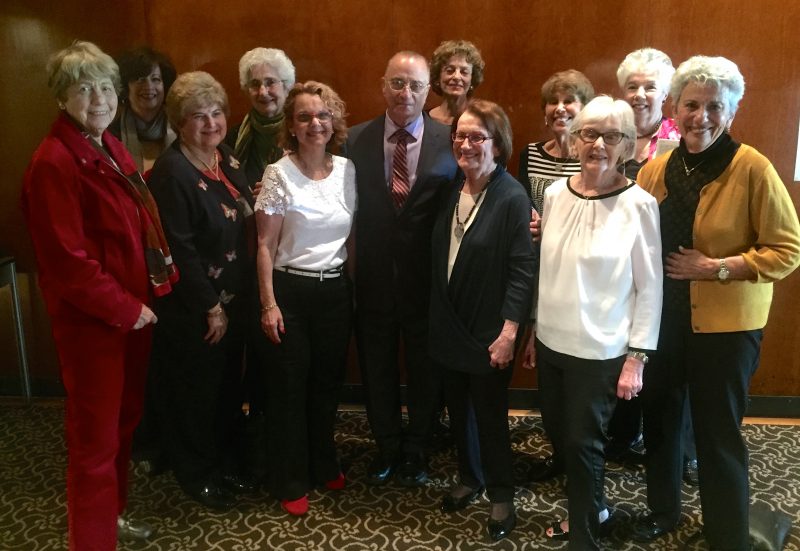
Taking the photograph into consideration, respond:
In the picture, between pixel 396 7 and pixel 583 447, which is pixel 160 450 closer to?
pixel 583 447

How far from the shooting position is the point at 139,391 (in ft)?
7.78

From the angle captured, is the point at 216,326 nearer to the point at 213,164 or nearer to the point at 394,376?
the point at 213,164

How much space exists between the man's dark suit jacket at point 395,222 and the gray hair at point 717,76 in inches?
37.1

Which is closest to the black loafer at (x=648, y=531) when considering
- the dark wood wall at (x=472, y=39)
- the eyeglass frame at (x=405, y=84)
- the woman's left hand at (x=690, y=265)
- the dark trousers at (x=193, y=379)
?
the woman's left hand at (x=690, y=265)

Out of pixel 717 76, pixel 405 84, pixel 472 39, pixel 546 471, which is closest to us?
pixel 717 76

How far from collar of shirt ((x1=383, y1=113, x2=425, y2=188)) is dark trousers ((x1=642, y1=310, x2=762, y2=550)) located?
1.16 metres

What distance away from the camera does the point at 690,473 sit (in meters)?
2.93

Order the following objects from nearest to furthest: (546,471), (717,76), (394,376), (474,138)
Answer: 1. (717,76)
2. (474,138)
3. (394,376)
4. (546,471)

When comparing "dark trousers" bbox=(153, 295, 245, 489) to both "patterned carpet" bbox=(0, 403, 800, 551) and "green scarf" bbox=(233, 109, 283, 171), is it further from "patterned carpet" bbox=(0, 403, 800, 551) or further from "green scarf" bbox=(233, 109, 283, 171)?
"green scarf" bbox=(233, 109, 283, 171)

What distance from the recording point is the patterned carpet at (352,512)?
2.50 m

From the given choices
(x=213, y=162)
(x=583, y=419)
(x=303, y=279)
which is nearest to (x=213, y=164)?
(x=213, y=162)

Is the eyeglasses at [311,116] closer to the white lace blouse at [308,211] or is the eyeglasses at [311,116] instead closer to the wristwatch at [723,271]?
the white lace blouse at [308,211]

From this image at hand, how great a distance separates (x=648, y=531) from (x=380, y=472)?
45.7 inches

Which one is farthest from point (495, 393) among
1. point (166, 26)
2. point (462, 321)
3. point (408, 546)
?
point (166, 26)
